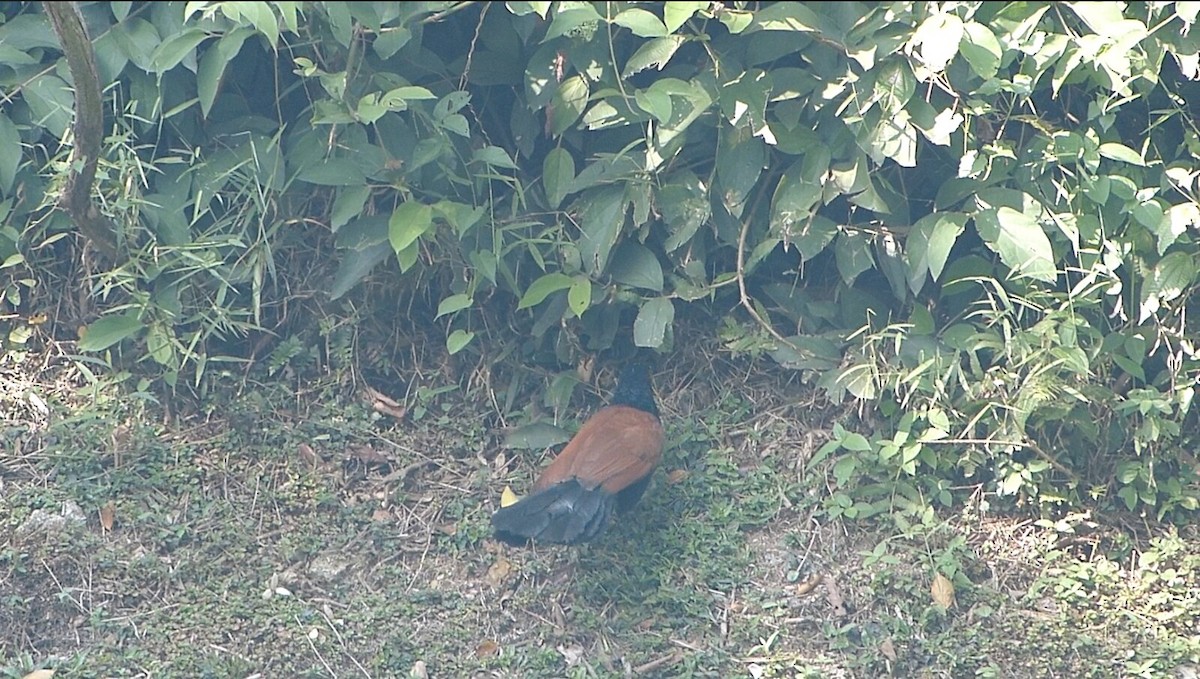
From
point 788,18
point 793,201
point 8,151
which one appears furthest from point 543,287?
point 8,151

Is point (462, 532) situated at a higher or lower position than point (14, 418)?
lower

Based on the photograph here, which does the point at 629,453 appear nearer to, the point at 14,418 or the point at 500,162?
the point at 500,162

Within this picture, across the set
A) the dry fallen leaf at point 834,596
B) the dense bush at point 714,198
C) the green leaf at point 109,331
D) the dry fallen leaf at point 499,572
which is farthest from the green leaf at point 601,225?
the green leaf at point 109,331

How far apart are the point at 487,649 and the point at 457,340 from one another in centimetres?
101

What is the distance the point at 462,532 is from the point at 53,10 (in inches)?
77.1

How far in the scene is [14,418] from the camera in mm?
4188

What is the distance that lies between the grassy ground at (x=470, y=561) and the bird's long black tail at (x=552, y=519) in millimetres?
221

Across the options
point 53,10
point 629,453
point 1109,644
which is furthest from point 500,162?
point 1109,644

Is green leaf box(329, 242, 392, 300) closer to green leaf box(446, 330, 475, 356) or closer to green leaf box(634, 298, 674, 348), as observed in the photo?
green leaf box(446, 330, 475, 356)

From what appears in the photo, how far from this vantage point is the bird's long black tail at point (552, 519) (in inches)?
153

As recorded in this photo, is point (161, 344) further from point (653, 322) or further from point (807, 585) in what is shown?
point (807, 585)

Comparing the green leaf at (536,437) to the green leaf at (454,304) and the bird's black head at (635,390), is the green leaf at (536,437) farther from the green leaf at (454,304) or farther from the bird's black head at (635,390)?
the green leaf at (454,304)

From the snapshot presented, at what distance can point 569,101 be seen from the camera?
396 centimetres

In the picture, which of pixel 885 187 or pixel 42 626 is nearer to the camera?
pixel 42 626
